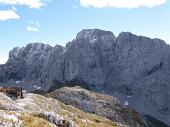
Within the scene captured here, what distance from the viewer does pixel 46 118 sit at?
96.3 metres

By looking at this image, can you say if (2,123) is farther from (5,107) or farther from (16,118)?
(5,107)

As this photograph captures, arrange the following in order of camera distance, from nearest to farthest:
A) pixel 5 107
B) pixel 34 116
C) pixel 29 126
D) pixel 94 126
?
pixel 29 126 < pixel 34 116 < pixel 5 107 < pixel 94 126

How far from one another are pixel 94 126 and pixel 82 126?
20.1 meters

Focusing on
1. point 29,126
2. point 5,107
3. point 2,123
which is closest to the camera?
point 2,123

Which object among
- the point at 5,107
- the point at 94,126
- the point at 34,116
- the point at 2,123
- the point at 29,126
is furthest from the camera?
the point at 94,126

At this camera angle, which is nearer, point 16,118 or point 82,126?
point 16,118

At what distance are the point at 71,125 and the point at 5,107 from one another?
86.9 feet

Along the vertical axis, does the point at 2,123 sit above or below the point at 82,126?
above

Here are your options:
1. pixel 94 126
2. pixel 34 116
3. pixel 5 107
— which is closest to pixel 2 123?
pixel 34 116

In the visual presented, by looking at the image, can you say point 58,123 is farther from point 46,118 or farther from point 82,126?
point 82,126

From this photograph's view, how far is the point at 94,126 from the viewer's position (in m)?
138

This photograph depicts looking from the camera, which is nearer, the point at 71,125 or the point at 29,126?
the point at 29,126

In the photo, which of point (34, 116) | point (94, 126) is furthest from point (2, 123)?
point (94, 126)

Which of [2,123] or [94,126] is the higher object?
[2,123]
